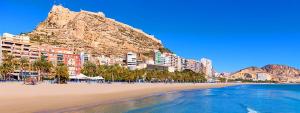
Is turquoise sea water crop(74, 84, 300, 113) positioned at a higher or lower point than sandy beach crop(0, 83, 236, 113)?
lower

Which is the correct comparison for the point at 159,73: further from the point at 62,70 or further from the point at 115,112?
the point at 115,112

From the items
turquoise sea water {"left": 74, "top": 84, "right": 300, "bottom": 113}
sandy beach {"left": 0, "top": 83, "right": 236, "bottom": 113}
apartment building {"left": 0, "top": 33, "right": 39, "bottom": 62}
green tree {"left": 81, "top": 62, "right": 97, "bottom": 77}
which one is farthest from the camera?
apartment building {"left": 0, "top": 33, "right": 39, "bottom": 62}

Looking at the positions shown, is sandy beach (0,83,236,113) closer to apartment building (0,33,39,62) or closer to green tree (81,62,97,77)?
green tree (81,62,97,77)

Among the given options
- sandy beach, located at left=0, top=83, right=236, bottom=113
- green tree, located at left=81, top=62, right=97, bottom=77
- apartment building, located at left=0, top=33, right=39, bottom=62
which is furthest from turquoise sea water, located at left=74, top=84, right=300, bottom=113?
apartment building, located at left=0, top=33, right=39, bottom=62

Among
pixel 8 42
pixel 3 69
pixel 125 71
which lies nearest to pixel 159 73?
pixel 125 71

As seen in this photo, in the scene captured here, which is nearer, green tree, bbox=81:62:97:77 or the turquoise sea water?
the turquoise sea water

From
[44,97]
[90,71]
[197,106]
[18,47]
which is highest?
[18,47]

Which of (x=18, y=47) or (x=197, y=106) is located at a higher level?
(x=18, y=47)

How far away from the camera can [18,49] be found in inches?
6703

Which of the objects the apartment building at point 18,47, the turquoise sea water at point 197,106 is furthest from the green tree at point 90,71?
the turquoise sea water at point 197,106

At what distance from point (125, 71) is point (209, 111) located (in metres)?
105

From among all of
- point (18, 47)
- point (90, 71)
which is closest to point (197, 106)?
point (90, 71)

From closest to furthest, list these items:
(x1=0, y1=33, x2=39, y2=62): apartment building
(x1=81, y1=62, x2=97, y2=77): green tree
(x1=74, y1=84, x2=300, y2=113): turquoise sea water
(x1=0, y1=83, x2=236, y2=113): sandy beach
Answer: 1. (x1=0, y1=83, x2=236, y2=113): sandy beach
2. (x1=74, y1=84, x2=300, y2=113): turquoise sea water
3. (x1=81, y1=62, x2=97, y2=77): green tree
4. (x1=0, y1=33, x2=39, y2=62): apartment building

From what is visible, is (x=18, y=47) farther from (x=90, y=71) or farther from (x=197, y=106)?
(x=197, y=106)
